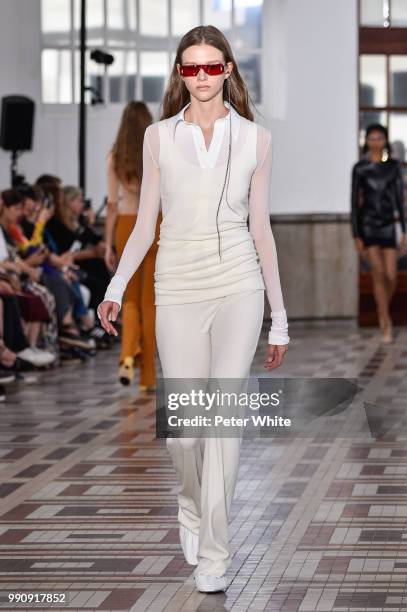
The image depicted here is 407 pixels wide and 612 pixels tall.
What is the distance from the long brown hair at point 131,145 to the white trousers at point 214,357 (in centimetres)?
503

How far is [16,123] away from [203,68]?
32.0 ft

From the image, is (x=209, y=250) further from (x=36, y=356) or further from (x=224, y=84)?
(x=36, y=356)

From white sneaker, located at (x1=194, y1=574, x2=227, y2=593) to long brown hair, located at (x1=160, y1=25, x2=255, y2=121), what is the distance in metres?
1.31

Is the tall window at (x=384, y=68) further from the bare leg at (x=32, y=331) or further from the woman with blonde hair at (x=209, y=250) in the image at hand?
the woman with blonde hair at (x=209, y=250)

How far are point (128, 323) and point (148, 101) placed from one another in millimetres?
6285

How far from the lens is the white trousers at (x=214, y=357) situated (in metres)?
4.83

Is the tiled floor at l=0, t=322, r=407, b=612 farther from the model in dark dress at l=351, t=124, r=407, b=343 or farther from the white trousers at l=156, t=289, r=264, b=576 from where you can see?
the model in dark dress at l=351, t=124, r=407, b=343

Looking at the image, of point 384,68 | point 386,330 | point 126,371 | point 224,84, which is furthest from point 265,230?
point 384,68

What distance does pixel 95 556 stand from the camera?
5.43m

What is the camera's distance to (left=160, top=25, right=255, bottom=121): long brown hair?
4.81 m

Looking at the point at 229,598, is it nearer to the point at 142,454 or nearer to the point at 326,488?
the point at 326,488

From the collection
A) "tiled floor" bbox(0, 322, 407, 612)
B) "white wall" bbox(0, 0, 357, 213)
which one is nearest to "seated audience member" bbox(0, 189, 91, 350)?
"tiled floor" bbox(0, 322, 407, 612)

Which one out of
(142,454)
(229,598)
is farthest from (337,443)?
(229,598)

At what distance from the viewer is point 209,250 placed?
4.84m
